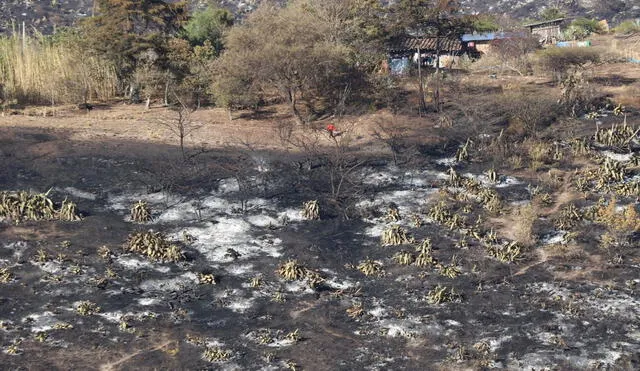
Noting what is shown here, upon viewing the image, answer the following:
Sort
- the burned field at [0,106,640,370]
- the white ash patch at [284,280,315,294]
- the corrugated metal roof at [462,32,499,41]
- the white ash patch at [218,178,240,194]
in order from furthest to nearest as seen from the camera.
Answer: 1. the corrugated metal roof at [462,32,499,41]
2. the white ash patch at [218,178,240,194]
3. the white ash patch at [284,280,315,294]
4. the burned field at [0,106,640,370]

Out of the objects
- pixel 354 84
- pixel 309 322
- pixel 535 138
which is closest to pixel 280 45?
pixel 354 84

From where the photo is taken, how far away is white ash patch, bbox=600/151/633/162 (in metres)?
22.8

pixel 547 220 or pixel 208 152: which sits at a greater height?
pixel 208 152

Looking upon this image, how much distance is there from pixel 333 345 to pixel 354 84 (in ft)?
56.7

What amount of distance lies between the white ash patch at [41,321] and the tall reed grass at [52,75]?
51.9 feet

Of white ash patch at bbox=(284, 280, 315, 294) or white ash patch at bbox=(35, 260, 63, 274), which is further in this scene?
white ash patch at bbox=(35, 260, 63, 274)

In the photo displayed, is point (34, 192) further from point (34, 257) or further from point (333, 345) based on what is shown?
point (333, 345)

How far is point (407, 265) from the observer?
17.4m

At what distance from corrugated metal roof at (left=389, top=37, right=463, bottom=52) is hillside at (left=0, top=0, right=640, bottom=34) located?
83.5 feet

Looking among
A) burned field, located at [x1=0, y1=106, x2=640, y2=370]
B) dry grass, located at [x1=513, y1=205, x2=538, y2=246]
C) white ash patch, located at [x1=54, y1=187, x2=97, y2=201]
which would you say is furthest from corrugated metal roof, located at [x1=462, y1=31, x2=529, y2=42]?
white ash patch, located at [x1=54, y1=187, x2=97, y2=201]

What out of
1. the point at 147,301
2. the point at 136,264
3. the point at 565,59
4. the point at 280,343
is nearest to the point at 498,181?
the point at 280,343

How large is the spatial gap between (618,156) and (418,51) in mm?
10415

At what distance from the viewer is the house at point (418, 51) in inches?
1309

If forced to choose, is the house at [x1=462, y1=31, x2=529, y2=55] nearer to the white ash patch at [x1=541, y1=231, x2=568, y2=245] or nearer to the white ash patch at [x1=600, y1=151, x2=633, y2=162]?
the white ash patch at [x1=600, y1=151, x2=633, y2=162]
